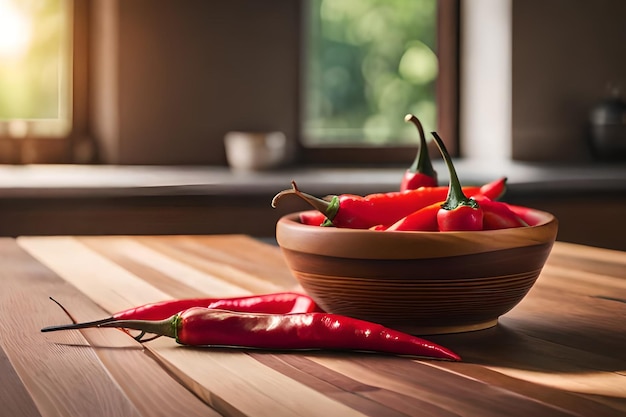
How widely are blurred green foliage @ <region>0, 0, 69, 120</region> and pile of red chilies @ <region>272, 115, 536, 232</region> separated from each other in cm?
256

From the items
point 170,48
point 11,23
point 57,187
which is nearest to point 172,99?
point 170,48

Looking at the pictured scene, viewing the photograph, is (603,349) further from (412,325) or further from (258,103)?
(258,103)

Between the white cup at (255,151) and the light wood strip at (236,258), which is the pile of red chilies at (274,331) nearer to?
the light wood strip at (236,258)

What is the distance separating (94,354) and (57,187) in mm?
1837

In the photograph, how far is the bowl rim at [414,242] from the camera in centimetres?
87

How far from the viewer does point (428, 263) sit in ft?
2.85

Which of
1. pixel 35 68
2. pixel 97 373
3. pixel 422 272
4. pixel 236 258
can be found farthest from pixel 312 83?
pixel 97 373

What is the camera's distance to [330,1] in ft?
11.8

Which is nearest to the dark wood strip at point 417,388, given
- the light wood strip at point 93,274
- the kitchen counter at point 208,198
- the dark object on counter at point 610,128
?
the light wood strip at point 93,274

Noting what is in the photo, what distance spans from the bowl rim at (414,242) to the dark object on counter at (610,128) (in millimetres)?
2728

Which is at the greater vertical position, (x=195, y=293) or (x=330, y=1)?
(x=330, y=1)

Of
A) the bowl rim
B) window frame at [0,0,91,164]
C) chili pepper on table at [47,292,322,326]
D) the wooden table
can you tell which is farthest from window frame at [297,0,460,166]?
the bowl rim

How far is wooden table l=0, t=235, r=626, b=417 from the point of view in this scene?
0.68 m

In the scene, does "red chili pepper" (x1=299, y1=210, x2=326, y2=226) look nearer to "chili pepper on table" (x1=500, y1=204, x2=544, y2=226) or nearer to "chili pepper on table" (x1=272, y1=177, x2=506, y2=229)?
"chili pepper on table" (x1=272, y1=177, x2=506, y2=229)
